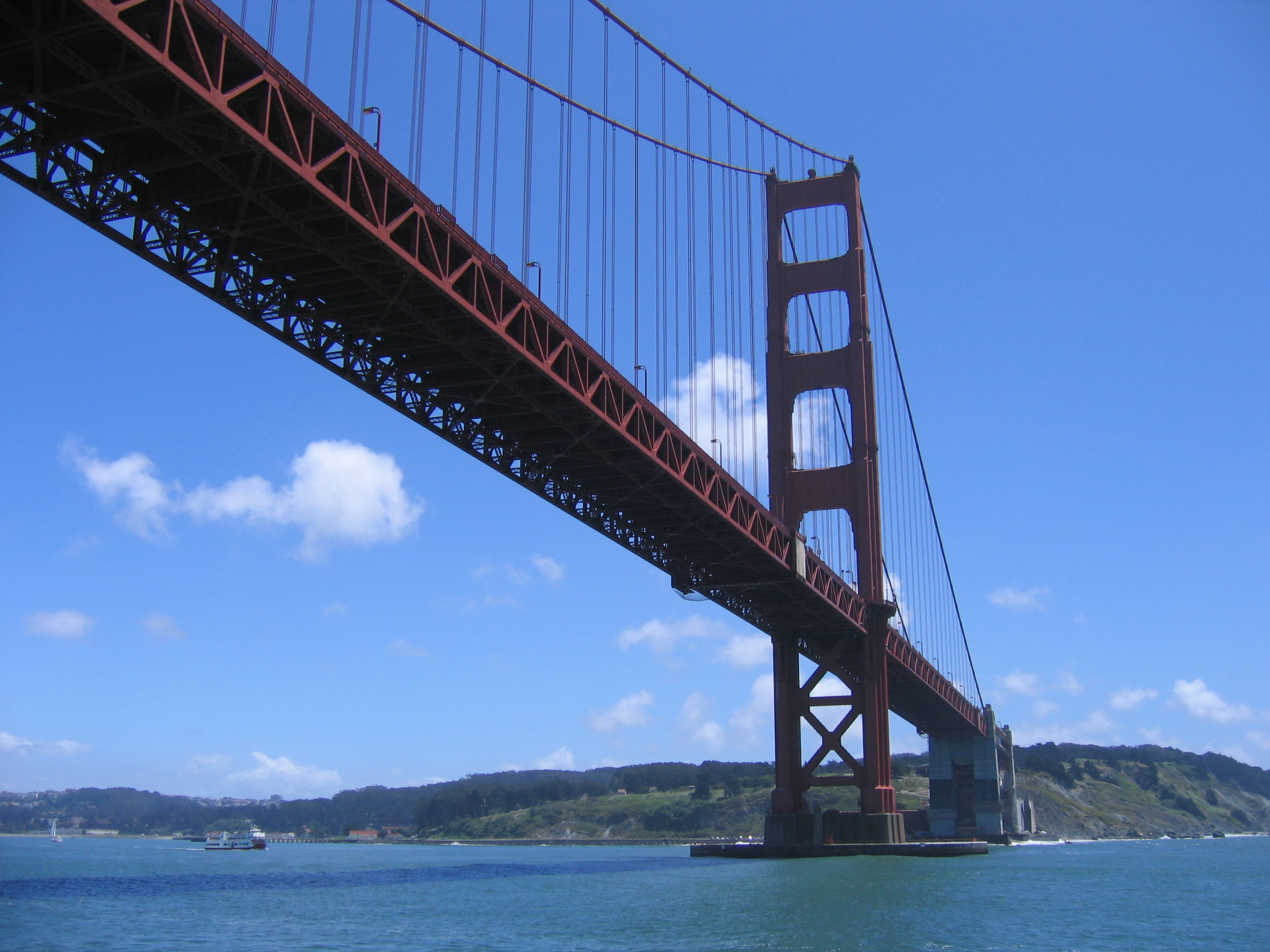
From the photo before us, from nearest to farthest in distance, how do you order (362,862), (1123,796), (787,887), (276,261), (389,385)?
(276,261) < (389,385) < (787,887) < (362,862) < (1123,796)

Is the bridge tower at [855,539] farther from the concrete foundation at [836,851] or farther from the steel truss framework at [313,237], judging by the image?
the steel truss framework at [313,237]

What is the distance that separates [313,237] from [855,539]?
31883 millimetres

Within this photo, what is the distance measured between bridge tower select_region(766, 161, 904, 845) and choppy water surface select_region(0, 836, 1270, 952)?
8.01ft

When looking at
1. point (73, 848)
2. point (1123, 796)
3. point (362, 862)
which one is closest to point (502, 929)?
point (362, 862)

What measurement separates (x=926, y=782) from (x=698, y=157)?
4442 inches

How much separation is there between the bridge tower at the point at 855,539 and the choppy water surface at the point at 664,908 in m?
2.44

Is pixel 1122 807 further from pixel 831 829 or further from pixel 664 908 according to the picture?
pixel 664 908

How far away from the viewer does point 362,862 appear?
7212cm

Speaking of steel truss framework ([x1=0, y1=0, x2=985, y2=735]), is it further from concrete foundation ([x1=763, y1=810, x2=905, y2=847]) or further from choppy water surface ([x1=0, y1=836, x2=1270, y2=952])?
concrete foundation ([x1=763, y1=810, x2=905, y2=847])

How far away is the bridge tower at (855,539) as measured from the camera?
4553 centimetres

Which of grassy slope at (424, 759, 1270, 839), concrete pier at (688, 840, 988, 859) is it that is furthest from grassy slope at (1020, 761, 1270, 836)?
concrete pier at (688, 840, 988, 859)

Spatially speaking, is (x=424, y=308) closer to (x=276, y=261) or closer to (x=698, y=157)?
(x=276, y=261)

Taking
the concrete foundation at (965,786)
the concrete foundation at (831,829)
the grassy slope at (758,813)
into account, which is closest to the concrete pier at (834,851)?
the concrete foundation at (831,829)

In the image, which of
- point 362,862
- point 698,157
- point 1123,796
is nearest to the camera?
point 698,157
